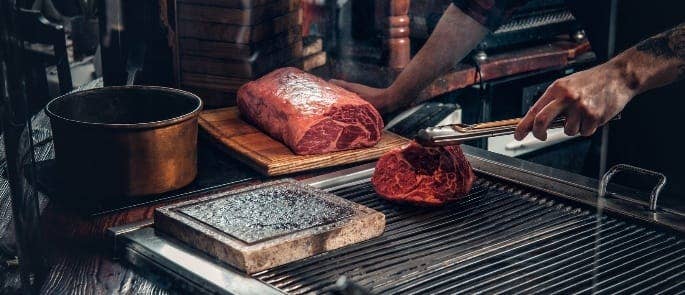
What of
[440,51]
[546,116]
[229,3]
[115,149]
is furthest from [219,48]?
[546,116]

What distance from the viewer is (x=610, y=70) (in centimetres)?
206

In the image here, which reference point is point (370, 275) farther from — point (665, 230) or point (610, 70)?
point (610, 70)

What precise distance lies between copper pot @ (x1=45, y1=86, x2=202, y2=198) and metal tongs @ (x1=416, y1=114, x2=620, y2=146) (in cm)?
64

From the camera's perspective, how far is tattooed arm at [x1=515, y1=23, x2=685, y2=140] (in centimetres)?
198

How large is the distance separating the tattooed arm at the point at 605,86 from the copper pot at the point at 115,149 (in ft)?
2.93

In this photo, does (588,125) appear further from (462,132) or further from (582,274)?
(582,274)

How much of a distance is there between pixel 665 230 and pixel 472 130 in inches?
20.4

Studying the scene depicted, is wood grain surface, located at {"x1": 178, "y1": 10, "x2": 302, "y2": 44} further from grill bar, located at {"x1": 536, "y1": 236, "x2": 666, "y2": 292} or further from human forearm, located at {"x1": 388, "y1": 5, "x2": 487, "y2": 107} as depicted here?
grill bar, located at {"x1": 536, "y1": 236, "x2": 666, "y2": 292}

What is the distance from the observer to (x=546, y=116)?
1.97 meters

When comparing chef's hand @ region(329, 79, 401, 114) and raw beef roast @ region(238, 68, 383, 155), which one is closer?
raw beef roast @ region(238, 68, 383, 155)

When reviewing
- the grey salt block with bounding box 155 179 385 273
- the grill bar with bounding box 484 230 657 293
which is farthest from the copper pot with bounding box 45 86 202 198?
the grill bar with bounding box 484 230 657 293

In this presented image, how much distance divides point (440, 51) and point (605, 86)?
102 cm

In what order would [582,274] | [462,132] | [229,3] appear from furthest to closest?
1. [229,3]
2. [462,132]
3. [582,274]

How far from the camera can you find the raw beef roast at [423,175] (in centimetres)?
204
